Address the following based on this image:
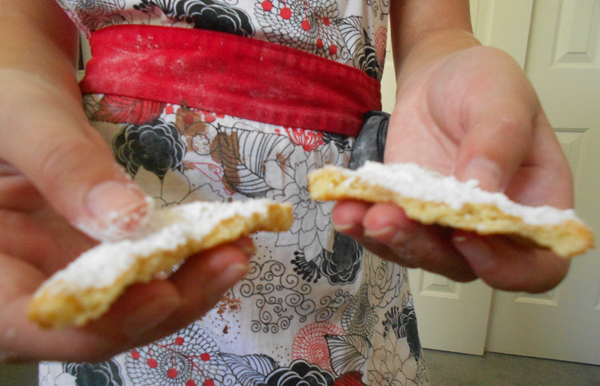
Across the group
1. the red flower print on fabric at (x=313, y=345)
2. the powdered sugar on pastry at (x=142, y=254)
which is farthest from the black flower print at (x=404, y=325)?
the powdered sugar on pastry at (x=142, y=254)

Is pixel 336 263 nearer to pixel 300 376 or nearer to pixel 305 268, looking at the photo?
pixel 305 268

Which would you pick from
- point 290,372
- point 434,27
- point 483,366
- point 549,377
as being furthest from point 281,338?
point 549,377

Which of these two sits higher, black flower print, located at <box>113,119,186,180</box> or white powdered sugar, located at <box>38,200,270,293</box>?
black flower print, located at <box>113,119,186,180</box>

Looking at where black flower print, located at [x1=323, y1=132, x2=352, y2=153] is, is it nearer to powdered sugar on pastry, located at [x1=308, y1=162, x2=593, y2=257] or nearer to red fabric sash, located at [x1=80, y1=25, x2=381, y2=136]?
red fabric sash, located at [x1=80, y1=25, x2=381, y2=136]

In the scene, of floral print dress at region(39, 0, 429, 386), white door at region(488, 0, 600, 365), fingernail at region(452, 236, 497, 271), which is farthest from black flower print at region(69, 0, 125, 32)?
white door at region(488, 0, 600, 365)

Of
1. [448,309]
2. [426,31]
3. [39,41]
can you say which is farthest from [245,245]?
[448,309]

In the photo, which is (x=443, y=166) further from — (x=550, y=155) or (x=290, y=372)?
(x=290, y=372)
